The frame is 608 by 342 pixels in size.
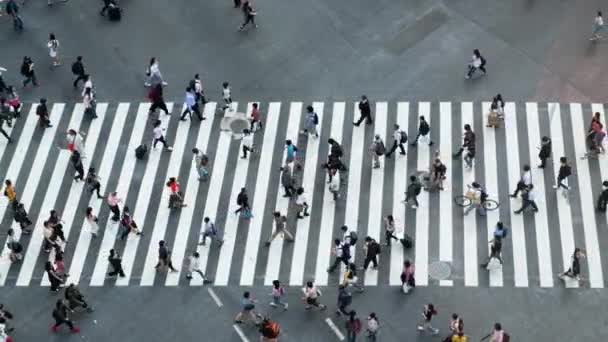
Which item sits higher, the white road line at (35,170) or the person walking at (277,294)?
the white road line at (35,170)

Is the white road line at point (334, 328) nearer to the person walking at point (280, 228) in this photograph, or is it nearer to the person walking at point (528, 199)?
the person walking at point (280, 228)

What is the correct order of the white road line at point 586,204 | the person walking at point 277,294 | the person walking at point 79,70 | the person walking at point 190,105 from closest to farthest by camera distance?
the person walking at point 277,294 < the white road line at point 586,204 < the person walking at point 190,105 < the person walking at point 79,70

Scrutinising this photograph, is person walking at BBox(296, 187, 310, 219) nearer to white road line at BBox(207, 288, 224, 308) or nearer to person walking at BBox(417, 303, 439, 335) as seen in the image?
white road line at BBox(207, 288, 224, 308)

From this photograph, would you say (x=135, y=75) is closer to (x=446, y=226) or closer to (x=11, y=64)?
(x=11, y=64)

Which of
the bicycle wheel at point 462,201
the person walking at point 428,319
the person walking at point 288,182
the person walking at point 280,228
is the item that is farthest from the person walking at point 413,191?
the person walking at point 428,319

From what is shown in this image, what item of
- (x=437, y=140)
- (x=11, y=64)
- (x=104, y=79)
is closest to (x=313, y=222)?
(x=437, y=140)

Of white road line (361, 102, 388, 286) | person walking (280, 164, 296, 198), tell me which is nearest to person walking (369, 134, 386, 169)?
white road line (361, 102, 388, 286)
